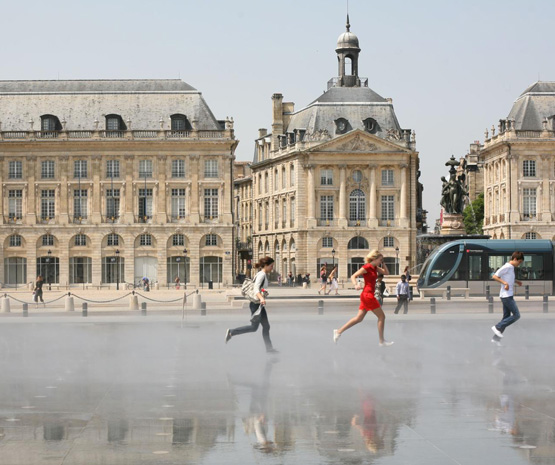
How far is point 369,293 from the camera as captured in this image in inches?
808

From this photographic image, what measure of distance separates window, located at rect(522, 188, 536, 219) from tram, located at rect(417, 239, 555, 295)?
4068 cm

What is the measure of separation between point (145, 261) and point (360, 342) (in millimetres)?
70902

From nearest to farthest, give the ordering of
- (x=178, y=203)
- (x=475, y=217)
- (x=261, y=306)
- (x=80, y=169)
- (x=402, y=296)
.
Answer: (x=261, y=306)
(x=402, y=296)
(x=80, y=169)
(x=178, y=203)
(x=475, y=217)

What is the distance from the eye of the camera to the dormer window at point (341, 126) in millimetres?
101250

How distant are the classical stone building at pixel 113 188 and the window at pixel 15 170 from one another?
3.3 inches

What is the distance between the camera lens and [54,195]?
304 feet

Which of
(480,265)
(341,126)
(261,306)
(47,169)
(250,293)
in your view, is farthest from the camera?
(341,126)

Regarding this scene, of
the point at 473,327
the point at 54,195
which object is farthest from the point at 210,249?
the point at 473,327

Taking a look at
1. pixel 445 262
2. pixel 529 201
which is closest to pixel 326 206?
pixel 529 201

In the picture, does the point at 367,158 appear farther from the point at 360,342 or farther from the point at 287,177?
the point at 360,342

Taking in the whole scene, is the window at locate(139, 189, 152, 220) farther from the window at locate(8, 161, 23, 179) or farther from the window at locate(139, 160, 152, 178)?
the window at locate(8, 161, 23, 179)

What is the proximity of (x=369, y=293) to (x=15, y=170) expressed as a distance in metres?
75.6

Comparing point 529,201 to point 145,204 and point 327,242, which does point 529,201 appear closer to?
point 327,242

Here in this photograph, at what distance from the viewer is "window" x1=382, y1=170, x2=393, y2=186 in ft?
329
